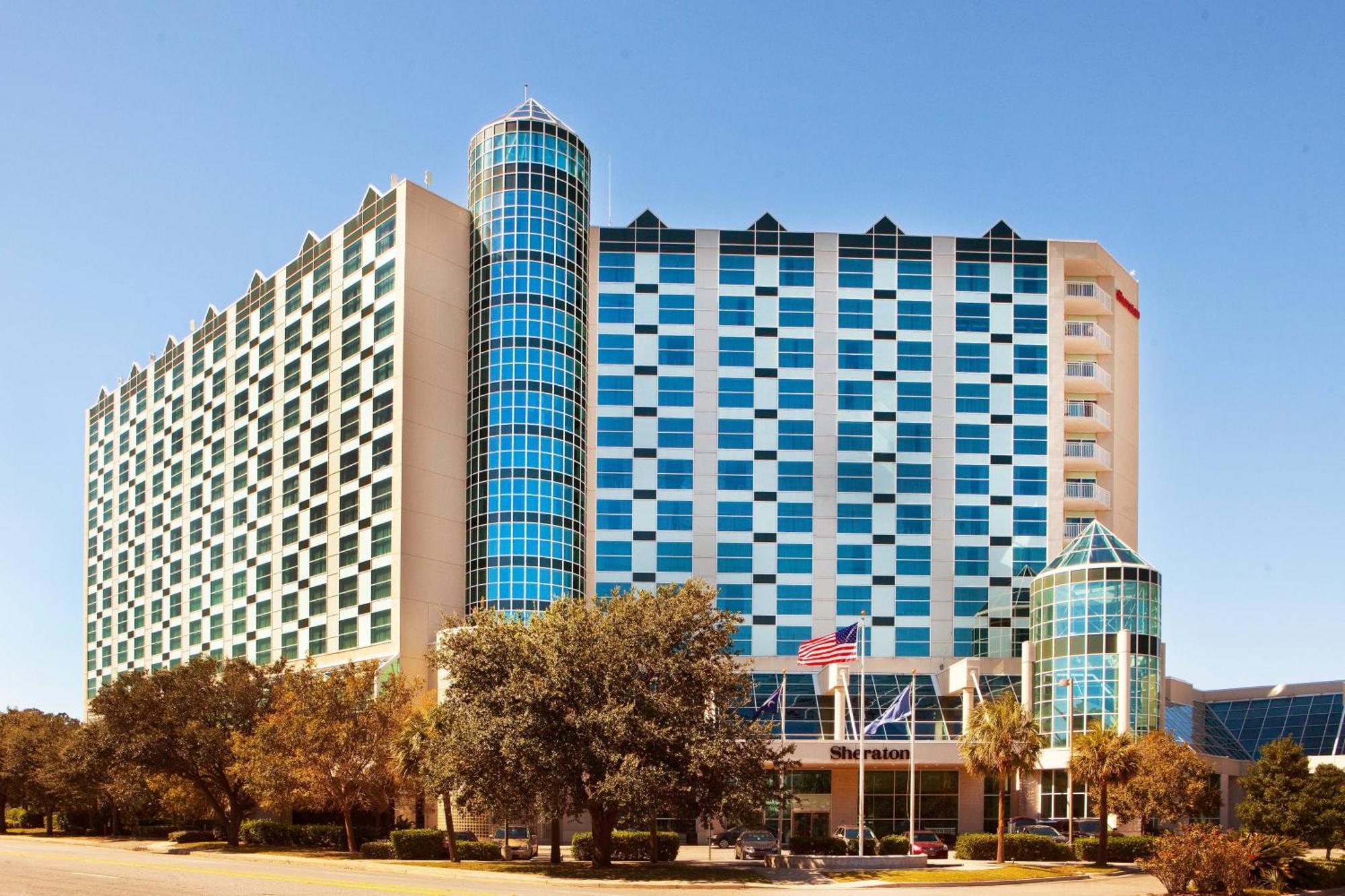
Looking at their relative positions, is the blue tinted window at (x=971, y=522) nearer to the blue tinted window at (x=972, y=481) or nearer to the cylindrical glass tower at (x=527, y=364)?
the blue tinted window at (x=972, y=481)

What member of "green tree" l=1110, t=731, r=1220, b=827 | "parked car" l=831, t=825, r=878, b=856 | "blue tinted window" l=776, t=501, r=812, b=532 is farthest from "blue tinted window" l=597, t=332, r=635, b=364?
"green tree" l=1110, t=731, r=1220, b=827

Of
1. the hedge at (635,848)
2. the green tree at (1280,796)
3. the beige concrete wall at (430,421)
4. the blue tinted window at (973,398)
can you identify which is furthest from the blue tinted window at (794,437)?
the hedge at (635,848)

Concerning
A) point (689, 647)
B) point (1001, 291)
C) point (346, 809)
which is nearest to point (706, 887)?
point (689, 647)

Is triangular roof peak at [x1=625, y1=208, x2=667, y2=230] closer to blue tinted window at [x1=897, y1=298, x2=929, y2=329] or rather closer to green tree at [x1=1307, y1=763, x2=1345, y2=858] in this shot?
blue tinted window at [x1=897, y1=298, x2=929, y2=329]

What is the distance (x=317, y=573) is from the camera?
101 meters

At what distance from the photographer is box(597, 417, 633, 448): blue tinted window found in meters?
97.6

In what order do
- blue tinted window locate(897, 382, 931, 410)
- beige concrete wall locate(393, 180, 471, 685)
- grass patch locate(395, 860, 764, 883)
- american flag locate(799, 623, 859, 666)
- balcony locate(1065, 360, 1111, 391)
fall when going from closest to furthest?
grass patch locate(395, 860, 764, 883) → american flag locate(799, 623, 859, 666) → beige concrete wall locate(393, 180, 471, 685) → blue tinted window locate(897, 382, 931, 410) → balcony locate(1065, 360, 1111, 391)

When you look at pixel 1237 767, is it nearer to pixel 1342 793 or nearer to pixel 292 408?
pixel 1342 793

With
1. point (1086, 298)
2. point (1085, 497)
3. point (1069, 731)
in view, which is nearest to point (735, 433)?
point (1085, 497)

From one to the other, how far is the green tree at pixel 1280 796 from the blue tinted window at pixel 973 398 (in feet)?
113

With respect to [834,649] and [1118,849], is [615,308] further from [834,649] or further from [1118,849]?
[1118,849]

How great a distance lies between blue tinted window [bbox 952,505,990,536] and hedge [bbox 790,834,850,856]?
39593 millimetres

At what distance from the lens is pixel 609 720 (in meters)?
52.3

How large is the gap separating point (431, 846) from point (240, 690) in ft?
64.9
